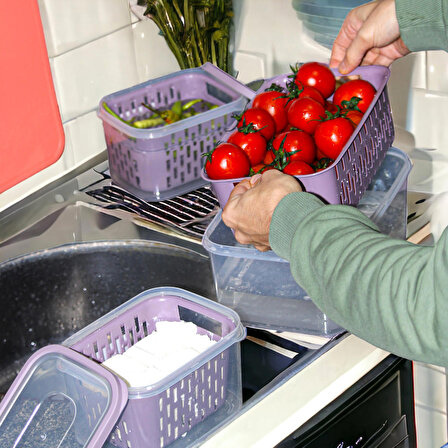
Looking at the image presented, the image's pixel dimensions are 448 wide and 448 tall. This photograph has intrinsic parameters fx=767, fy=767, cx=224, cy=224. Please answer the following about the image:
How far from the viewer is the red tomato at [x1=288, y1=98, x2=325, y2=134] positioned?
46.4 inches

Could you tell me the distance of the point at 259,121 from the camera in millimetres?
1199

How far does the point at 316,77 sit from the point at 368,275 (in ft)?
1.77

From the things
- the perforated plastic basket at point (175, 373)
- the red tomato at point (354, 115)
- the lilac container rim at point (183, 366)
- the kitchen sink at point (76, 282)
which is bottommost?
the kitchen sink at point (76, 282)

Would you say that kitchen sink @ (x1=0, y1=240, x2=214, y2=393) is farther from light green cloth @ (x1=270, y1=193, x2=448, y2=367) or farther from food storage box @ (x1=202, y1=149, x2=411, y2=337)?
light green cloth @ (x1=270, y1=193, x2=448, y2=367)

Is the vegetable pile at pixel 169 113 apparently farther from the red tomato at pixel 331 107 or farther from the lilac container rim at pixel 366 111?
the red tomato at pixel 331 107

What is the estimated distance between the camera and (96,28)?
5.11ft

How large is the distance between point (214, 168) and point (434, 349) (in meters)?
0.47

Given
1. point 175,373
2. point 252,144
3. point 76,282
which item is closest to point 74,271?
point 76,282

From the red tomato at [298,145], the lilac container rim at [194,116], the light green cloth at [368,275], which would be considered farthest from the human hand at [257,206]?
the lilac container rim at [194,116]

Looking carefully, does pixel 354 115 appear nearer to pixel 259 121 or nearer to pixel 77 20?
pixel 259 121

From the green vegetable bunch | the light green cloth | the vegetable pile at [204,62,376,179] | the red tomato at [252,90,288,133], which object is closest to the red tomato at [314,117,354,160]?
the vegetable pile at [204,62,376,179]

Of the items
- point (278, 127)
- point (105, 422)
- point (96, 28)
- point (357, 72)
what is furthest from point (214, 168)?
point (96, 28)

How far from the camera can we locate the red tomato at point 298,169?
1077 millimetres

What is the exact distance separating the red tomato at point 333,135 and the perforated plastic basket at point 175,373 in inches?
12.0
